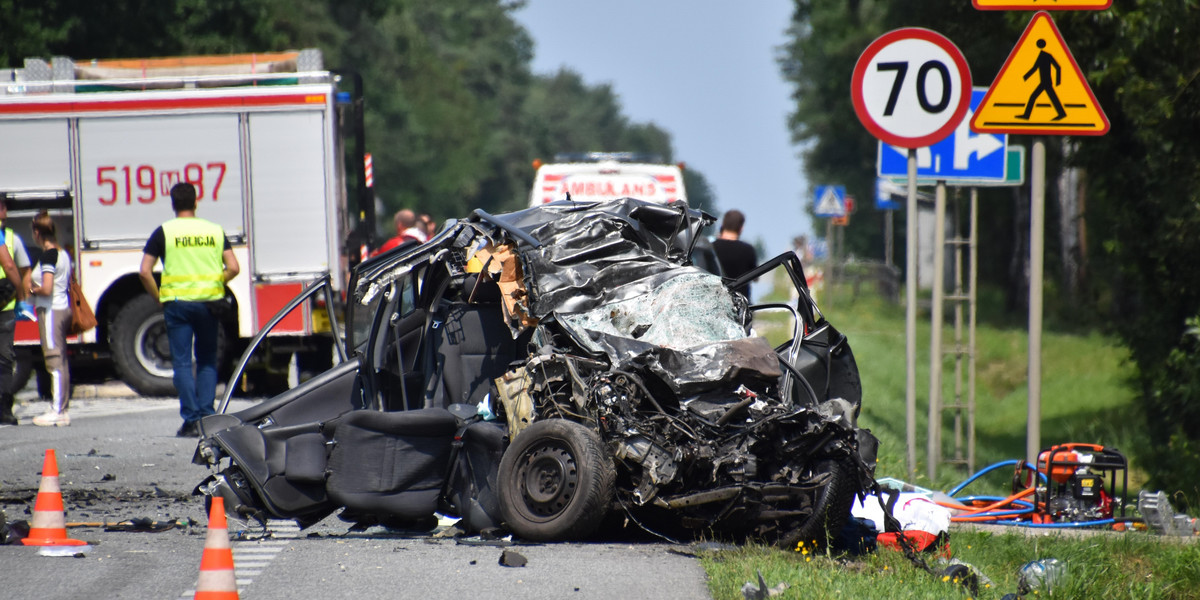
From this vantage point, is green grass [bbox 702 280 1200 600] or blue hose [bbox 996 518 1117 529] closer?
green grass [bbox 702 280 1200 600]

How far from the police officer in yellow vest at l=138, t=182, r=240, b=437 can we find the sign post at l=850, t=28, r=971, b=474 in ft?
16.1

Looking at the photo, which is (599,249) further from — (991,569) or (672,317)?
(991,569)

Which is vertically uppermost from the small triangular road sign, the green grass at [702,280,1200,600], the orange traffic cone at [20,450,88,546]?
the small triangular road sign

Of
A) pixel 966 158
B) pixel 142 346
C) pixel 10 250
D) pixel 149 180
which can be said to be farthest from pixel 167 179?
pixel 966 158

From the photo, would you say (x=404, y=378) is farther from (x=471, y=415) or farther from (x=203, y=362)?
(x=203, y=362)

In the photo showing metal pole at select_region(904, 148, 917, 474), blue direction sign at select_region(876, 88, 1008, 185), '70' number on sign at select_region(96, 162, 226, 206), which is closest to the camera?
metal pole at select_region(904, 148, 917, 474)

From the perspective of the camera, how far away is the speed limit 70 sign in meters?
8.58

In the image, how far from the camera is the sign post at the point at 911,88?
8.57m

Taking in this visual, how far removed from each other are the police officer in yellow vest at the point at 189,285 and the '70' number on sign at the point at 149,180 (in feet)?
11.0

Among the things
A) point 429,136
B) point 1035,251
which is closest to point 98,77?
point 1035,251

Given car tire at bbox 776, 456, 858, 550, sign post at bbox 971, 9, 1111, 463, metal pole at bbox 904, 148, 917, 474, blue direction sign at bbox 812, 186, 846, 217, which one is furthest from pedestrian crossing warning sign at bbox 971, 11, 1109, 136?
blue direction sign at bbox 812, 186, 846, 217

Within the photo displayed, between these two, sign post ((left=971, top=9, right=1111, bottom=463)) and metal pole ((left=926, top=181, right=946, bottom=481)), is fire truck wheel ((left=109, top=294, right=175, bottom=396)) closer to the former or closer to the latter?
metal pole ((left=926, top=181, right=946, bottom=481))

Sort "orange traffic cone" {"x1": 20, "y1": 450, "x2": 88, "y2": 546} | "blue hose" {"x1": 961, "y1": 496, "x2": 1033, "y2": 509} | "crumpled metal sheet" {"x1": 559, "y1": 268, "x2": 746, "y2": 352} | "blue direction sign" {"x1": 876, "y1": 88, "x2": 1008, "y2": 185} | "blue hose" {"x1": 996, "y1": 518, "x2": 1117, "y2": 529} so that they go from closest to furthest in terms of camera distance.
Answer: "orange traffic cone" {"x1": 20, "y1": 450, "x2": 88, "y2": 546}, "crumpled metal sheet" {"x1": 559, "y1": 268, "x2": 746, "y2": 352}, "blue hose" {"x1": 996, "y1": 518, "x2": 1117, "y2": 529}, "blue hose" {"x1": 961, "y1": 496, "x2": 1033, "y2": 509}, "blue direction sign" {"x1": 876, "y1": 88, "x2": 1008, "y2": 185}

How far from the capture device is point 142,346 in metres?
13.8
